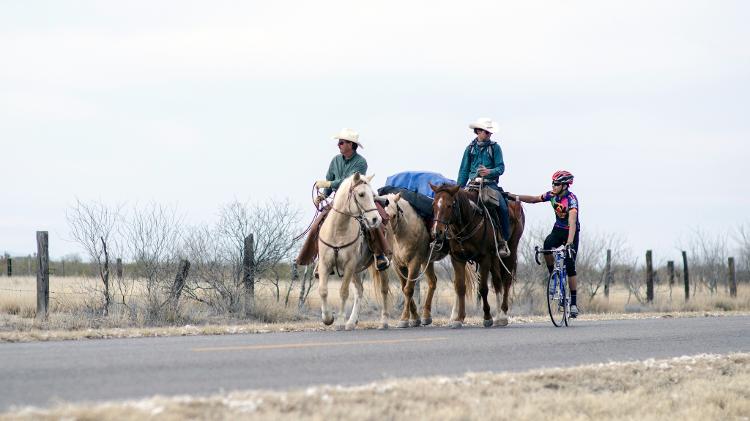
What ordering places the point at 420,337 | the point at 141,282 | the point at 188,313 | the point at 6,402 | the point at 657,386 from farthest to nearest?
the point at 141,282 → the point at 188,313 → the point at 420,337 → the point at 657,386 → the point at 6,402

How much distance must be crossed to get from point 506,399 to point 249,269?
15.7 meters

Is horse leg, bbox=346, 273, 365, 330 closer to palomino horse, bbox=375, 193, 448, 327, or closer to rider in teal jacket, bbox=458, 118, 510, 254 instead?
palomino horse, bbox=375, 193, 448, 327

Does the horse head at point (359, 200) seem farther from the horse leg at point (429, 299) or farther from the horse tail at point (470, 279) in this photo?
the horse tail at point (470, 279)

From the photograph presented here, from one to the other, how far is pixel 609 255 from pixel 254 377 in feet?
103

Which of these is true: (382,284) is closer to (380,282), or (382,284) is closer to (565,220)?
(380,282)

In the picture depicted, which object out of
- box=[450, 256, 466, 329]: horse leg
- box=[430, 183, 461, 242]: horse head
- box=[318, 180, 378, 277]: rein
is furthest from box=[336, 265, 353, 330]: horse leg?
box=[450, 256, 466, 329]: horse leg

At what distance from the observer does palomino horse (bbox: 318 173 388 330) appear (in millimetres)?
16875

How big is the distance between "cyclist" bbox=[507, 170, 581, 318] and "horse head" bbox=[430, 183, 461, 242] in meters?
2.11

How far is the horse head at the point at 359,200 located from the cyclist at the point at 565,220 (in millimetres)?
3527

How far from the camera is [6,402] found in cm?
817

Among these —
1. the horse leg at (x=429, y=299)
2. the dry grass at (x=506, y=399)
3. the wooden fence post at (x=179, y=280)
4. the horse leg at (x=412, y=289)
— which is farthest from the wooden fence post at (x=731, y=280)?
the dry grass at (x=506, y=399)

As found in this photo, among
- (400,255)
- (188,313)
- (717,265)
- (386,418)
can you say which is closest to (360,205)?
(400,255)

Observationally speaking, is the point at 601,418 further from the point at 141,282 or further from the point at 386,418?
the point at 141,282

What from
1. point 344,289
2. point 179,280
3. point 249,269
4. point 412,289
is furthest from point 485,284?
point 249,269
